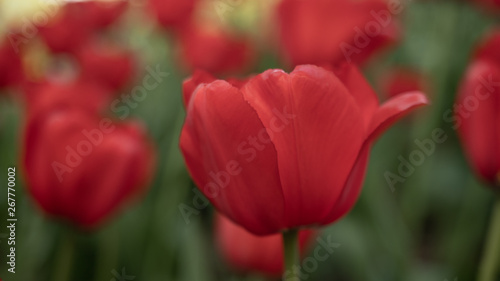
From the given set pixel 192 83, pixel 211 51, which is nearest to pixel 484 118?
pixel 192 83

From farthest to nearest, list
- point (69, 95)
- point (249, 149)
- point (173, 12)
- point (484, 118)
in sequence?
point (173, 12) < point (69, 95) < point (484, 118) < point (249, 149)

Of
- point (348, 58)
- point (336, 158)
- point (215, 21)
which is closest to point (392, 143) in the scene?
point (348, 58)

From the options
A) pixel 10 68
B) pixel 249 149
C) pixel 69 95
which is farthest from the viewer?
pixel 10 68

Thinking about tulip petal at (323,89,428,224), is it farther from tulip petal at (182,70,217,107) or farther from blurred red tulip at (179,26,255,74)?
blurred red tulip at (179,26,255,74)

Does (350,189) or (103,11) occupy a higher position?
(103,11)

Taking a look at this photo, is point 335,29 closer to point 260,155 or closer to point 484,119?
point 484,119

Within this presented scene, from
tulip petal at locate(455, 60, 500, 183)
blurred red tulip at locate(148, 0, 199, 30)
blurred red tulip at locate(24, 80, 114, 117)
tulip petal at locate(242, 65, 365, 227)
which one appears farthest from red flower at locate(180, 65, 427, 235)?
blurred red tulip at locate(148, 0, 199, 30)

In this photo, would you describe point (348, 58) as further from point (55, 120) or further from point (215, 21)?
point (215, 21)
